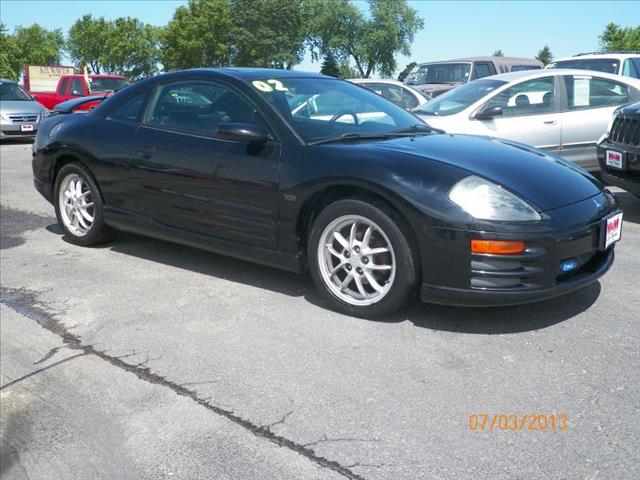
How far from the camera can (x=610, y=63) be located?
1201cm

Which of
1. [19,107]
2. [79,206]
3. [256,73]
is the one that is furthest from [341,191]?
[19,107]

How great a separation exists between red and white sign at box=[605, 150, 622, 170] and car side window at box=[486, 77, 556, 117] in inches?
67.3

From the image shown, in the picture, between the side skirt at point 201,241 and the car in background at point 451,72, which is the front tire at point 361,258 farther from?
the car in background at point 451,72

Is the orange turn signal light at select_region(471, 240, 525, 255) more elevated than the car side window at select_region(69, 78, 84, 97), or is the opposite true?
the car side window at select_region(69, 78, 84, 97)

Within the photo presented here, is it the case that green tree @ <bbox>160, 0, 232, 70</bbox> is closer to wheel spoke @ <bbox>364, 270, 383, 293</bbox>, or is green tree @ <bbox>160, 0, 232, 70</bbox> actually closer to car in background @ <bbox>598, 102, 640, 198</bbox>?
car in background @ <bbox>598, 102, 640, 198</bbox>

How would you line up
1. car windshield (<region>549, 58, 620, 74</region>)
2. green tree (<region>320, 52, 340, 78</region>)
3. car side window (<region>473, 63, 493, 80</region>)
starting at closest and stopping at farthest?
car windshield (<region>549, 58, 620, 74</region>), car side window (<region>473, 63, 493, 80</region>), green tree (<region>320, 52, 340, 78</region>)

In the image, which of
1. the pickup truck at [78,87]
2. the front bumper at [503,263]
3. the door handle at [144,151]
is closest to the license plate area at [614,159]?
the front bumper at [503,263]

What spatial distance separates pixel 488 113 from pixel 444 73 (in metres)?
9.61

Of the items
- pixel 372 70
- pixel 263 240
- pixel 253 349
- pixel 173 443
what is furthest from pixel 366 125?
pixel 372 70

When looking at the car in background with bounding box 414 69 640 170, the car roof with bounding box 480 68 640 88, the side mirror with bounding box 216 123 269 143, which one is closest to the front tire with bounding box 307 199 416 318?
the side mirror with bounding box 216 123 269 143

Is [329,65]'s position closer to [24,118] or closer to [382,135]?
[24,118]

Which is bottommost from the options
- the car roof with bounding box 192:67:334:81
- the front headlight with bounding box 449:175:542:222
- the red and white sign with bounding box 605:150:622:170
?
the front headlight with bounding box 449:175:542:222

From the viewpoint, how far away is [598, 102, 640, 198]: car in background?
5.79 metres
